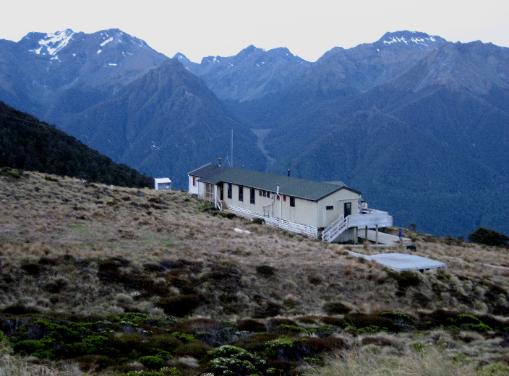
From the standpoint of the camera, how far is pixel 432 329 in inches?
760

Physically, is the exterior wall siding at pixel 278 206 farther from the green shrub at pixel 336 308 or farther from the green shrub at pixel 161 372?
the green shrub at pixel 161 372

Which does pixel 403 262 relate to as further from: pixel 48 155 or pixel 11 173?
pixel 48 155

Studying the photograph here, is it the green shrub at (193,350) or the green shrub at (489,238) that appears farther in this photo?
the green shrub at (489,238)

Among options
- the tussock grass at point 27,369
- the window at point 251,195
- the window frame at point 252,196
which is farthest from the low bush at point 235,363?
the window at point 251,195

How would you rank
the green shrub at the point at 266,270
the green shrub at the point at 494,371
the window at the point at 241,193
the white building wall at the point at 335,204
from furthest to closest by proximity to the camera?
the window at the point at 241,193, the white building wall at the point at 335,204, the green shrub at the point at 266,270, the green shrub at the point at 494,371

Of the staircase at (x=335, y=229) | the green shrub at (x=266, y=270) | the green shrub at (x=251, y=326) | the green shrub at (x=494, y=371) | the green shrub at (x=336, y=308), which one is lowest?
the green shrub at (x=336, y=308)

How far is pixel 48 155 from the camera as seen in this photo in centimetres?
8900

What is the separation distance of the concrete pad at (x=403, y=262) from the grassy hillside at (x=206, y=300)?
51.3 inches

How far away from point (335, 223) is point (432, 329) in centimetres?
2554

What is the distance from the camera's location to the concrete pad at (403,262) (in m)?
31.4

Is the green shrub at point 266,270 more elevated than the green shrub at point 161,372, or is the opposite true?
the green shrub at point 266,270

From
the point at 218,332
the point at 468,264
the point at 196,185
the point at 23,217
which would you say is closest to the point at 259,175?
the point at 196,185

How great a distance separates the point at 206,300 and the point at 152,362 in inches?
357

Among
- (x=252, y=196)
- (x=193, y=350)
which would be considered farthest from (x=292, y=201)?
(x=193, y=350)
